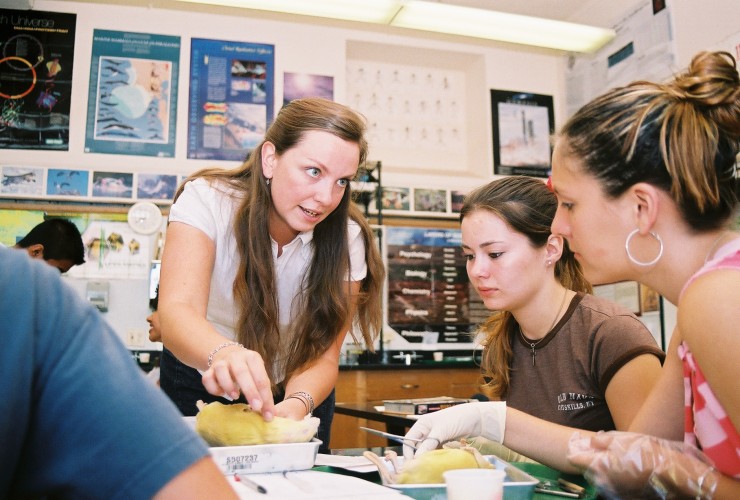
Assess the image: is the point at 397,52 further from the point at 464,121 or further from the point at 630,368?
the point at 630,368

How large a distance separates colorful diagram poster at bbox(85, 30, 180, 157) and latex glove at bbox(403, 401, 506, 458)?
327cm

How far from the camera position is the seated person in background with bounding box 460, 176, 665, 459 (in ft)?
4.55

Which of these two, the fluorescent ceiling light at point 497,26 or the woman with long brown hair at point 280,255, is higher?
the fluorescent ceiling light at point 497,26

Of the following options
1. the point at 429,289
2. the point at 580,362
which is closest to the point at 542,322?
the point at 580,362

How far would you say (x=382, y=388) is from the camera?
11.4 feet

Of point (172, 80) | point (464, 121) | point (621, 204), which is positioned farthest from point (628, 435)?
point (464, 121)

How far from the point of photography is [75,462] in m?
0.38

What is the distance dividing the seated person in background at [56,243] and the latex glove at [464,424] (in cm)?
267

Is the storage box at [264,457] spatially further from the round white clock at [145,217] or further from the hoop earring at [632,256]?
the round white clock at [145,217]

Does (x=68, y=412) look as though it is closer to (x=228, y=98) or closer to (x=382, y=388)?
(x=382, y=388)

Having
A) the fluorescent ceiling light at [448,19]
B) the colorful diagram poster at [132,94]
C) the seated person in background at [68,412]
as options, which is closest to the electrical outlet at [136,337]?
the colorful diagram poster at [132,94]

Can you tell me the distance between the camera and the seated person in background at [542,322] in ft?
4.55

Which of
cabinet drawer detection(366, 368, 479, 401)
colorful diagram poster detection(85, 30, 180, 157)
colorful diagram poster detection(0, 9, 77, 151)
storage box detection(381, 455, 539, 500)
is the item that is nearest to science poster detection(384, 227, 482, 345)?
cabinet drawer detection(366, 368, 479, 401)

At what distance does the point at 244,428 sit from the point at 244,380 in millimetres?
75
